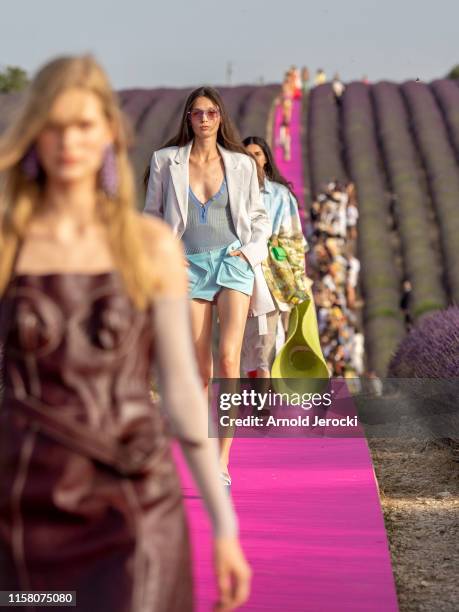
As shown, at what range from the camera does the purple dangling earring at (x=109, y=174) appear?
2.46 meters

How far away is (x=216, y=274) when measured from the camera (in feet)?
21.8

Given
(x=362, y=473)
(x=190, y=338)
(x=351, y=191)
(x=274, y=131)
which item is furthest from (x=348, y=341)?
(x=274, y=131)

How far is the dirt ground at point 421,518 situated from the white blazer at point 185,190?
1666 millimetres

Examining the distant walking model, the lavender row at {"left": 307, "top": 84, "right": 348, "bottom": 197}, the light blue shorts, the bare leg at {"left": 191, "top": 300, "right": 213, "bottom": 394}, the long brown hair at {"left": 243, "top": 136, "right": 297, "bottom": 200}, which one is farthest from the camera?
the lavender row at {"left": 307, "top": 84, "right": 348, "bottom": 197}

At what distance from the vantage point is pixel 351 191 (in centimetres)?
1516

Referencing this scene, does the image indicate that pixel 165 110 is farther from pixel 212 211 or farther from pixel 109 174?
pixel 109 174

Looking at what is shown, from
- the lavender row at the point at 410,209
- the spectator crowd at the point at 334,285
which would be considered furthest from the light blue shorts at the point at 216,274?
the lavender row at the point at 410,209

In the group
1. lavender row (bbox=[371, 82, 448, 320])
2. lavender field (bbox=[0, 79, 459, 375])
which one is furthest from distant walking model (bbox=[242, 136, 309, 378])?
lavender row (bbox=[371, 82, 448, 320])

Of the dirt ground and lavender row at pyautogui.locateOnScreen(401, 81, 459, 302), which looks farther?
lavender row at pyautogui.locateOnScreen(401, 81, 459, 302)

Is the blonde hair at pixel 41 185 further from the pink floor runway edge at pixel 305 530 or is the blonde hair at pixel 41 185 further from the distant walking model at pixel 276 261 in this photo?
the distant walking model at pixel 276 261

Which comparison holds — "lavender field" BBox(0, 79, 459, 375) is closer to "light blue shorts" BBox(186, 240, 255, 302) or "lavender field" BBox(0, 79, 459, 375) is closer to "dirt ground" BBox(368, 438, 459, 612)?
"dirt ground" BBox(368, 438, 459, 612)

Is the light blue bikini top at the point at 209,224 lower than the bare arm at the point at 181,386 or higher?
higher

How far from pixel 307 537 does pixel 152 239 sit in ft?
11.8

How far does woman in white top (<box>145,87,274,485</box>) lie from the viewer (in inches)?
260
